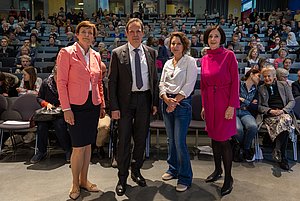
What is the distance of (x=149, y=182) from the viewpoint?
3.00 meters

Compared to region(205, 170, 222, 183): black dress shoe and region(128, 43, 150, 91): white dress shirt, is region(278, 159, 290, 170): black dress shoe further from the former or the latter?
region(128, 43, 150, 91): white dress shirt

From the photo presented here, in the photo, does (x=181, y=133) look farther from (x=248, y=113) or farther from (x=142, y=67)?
(x=248, y=113)

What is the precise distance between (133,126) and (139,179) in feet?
1.62

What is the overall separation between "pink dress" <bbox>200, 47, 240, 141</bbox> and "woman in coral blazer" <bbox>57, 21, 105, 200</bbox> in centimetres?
89

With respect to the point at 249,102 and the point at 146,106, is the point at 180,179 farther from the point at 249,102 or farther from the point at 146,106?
the point at 249,102

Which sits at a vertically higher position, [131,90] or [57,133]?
[131,90]

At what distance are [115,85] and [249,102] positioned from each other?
1.76 metres

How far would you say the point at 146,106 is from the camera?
2.76m

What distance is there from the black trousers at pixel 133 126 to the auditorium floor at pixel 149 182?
0.27 metres

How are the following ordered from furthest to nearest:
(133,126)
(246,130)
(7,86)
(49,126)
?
1. (7,86)
2. (49,126)
3. (246,130)
4. (133,126)

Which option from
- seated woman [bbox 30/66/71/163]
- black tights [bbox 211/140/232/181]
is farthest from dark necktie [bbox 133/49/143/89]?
seated woman [bbox 30/66/71/163]

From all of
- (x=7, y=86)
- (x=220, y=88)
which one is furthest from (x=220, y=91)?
(x=7, y=86)

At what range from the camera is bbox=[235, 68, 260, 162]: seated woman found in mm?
3521

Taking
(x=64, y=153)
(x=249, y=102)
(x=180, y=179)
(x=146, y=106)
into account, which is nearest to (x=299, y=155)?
(x=249, y=102)
